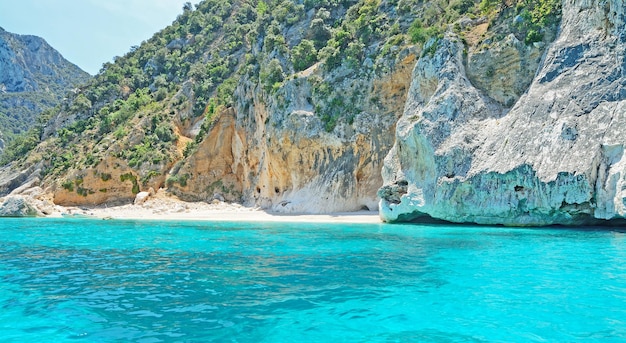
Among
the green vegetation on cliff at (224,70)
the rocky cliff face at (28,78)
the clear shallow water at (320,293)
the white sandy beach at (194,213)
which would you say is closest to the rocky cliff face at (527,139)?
the green vegetation on cliff at (224,70)

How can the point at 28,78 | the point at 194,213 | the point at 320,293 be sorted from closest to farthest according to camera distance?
the point at 320,293 < the point at 194,213 < the point at 28,78

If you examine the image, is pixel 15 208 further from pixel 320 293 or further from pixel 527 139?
pixel 527 139

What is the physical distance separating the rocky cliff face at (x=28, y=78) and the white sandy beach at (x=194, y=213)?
77.9 metres

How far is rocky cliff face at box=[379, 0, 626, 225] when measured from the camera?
74.1ft

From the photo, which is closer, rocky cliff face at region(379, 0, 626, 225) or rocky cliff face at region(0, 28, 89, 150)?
rocky cliff face at region(379, 0, 626, 225)

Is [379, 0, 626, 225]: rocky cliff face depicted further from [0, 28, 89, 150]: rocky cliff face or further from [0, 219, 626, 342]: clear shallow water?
[0, 28, 89, 150]: rocky cliff face

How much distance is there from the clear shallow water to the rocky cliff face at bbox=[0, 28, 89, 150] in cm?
11500

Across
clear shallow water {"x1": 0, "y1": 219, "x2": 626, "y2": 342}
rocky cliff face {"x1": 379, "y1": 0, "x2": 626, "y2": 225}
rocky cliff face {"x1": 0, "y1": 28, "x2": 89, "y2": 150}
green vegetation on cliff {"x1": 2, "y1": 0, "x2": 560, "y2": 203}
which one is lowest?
clear shallow water {"x1": 0, "y1": 219, "x2": 626, "y2": 342}

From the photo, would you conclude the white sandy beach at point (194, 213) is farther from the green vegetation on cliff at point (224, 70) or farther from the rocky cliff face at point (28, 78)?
the rocky cliff face at point (28, 78)

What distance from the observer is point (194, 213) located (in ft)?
147

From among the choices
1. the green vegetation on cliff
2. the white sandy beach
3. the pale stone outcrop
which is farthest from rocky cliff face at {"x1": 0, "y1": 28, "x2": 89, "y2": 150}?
the white sandy beach

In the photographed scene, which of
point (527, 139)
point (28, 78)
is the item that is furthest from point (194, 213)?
point (28, 78)

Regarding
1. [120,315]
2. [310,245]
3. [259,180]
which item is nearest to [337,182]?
[259,180]

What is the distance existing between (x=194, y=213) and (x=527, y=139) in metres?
31.8
